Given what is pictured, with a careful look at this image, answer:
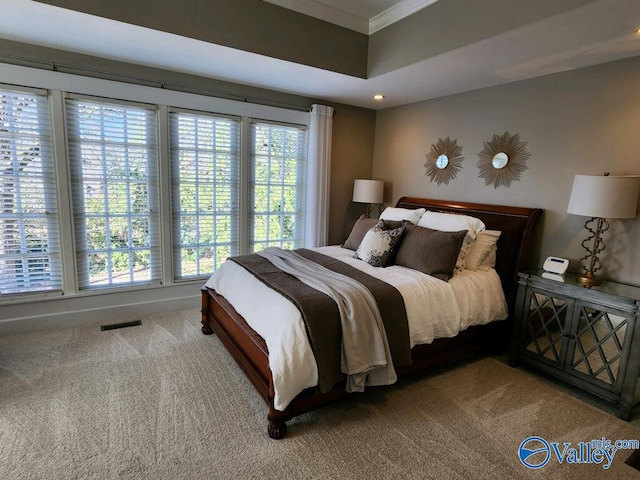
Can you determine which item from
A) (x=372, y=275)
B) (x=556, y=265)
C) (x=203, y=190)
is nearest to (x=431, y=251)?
(x=372, y=275)

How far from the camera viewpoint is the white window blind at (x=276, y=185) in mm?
4051

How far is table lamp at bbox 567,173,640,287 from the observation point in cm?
232

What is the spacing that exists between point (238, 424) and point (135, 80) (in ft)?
10.3

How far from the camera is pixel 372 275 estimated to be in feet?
8.66

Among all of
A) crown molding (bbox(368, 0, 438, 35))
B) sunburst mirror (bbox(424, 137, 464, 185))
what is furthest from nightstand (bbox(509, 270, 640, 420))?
crown molding (bbox(368, 0, 438, 35))

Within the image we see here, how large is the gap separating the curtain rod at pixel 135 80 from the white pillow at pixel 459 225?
6.80 feet

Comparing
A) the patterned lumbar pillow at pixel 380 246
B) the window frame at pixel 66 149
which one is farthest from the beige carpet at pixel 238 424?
the patterned lumbar pillow at pixel 380 246

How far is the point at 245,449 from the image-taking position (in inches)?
73.2

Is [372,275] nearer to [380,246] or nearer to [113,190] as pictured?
[380,246]

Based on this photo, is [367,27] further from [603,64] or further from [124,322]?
[124,322]

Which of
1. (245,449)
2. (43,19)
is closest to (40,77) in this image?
(43,19)

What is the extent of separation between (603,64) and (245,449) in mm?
3648

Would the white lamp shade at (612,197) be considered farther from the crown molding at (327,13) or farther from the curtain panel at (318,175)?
the curtain panel at (318,175)

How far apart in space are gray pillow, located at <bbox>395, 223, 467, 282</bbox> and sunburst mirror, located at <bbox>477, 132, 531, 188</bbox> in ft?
3.07
